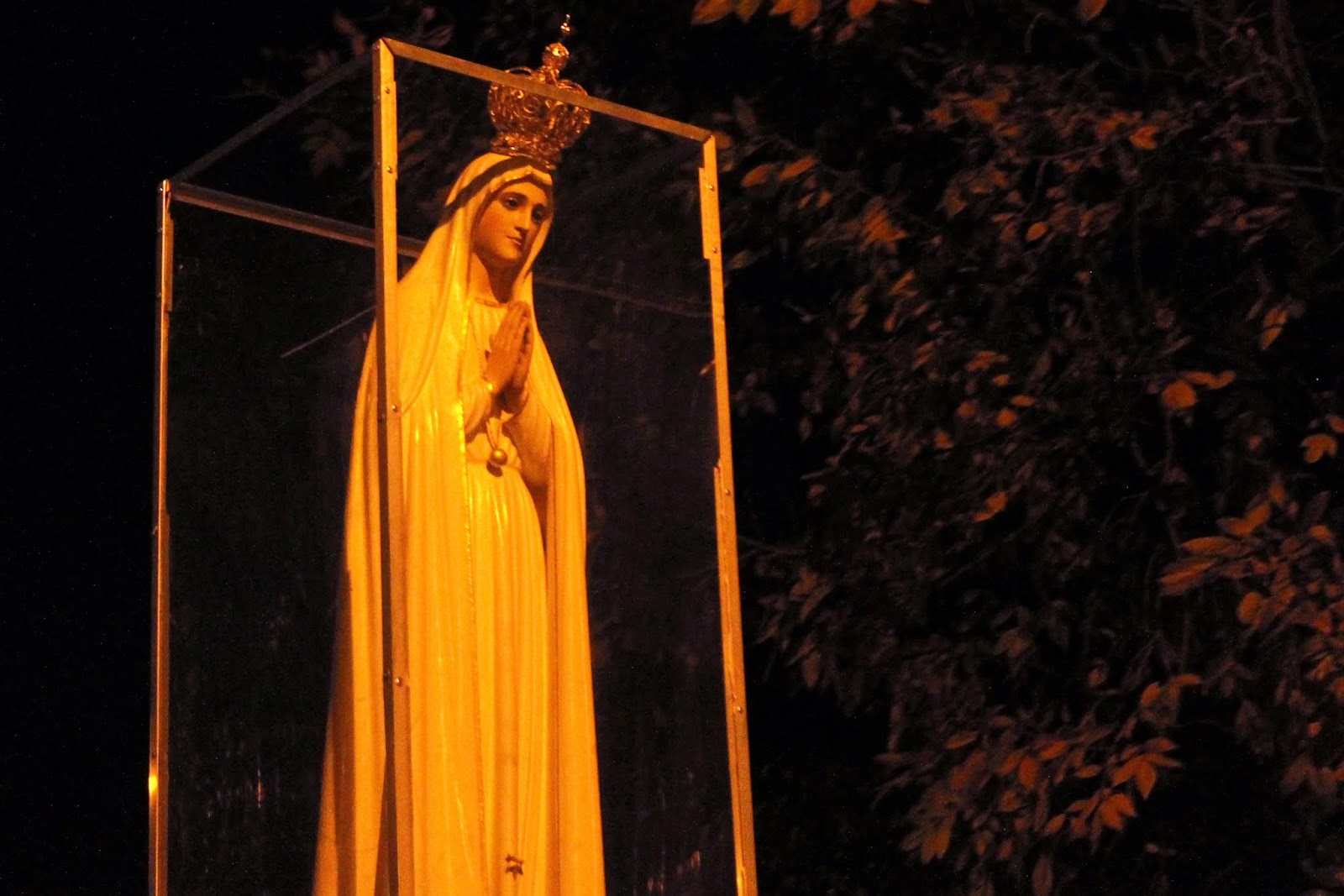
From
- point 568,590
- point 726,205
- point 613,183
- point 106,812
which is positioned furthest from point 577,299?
point 726,205

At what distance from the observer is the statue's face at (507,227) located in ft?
10.8

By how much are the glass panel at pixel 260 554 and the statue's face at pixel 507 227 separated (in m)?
0.26

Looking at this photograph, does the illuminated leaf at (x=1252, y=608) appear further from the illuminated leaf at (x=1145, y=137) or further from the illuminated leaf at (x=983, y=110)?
the illuminated leaf at (x=983, y=110)

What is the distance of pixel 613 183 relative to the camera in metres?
3.48

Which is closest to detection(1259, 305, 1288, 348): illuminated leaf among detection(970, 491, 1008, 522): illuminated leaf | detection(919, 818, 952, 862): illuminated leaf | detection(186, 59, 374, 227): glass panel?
detection(970, 491, 1008, 522): illuminated leaf

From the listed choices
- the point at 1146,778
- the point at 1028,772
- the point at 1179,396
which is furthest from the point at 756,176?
the point at 1146,778

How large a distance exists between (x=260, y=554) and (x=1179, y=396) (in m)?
2.47

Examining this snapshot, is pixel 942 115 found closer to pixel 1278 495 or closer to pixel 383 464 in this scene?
pixel 1278 495

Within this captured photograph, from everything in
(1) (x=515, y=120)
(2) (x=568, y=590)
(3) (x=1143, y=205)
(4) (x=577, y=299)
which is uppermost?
(3) (x=1143, y=205)

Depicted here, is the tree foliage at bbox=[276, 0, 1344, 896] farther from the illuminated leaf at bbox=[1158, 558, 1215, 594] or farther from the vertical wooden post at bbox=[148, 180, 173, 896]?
the vertical wooden post at bbox=[148, 180, 173, 896]

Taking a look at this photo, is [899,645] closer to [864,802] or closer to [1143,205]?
[864,802]

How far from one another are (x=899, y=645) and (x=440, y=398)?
2.45m

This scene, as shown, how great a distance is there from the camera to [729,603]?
3449 mm

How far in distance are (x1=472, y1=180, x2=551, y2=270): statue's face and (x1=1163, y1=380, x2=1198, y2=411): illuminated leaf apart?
2028 millimetres
